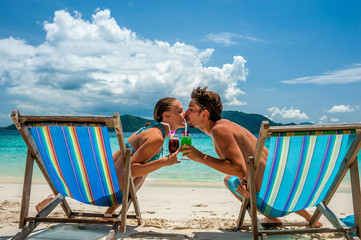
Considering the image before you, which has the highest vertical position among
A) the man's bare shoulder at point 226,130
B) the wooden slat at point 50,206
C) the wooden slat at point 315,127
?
the wooden slat at point 315,127

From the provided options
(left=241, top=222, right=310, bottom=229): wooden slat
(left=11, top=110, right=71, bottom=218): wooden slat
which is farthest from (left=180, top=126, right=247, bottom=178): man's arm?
(left=11, top=110, right=71, bottom=218): wooden slat

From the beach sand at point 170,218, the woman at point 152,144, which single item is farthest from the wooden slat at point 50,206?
the beach sand at point 170,218

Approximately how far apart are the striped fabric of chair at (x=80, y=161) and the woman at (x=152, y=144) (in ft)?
0.67

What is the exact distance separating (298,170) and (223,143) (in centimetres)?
63

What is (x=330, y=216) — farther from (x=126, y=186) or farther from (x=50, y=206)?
(x=50, y=206)

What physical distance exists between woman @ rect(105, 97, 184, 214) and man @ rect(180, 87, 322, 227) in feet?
0.70

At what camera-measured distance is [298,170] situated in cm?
262

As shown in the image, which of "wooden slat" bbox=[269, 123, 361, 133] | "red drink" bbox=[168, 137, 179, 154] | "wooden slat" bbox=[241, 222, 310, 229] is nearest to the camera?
"wooden slat" bbox=[269, 123, 361, 133]

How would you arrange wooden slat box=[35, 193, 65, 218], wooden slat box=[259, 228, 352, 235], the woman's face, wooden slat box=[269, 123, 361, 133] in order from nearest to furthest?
wooden slat box=[269, 123, 361, 133]
wooden slat box=[259, 228, 352, 235]
wooden slat box=[35, 193, 65, 218]
the woman's face

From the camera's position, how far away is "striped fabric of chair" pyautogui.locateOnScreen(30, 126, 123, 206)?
2641 mm

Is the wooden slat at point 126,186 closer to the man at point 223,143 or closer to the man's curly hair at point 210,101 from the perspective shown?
the man at point 223,143

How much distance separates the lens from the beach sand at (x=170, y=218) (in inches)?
125

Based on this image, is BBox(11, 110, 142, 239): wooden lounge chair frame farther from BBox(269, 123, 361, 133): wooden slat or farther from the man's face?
BBox(269, 123, 361, 133): wooden slat

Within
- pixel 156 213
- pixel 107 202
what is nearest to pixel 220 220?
pixel 156 213
